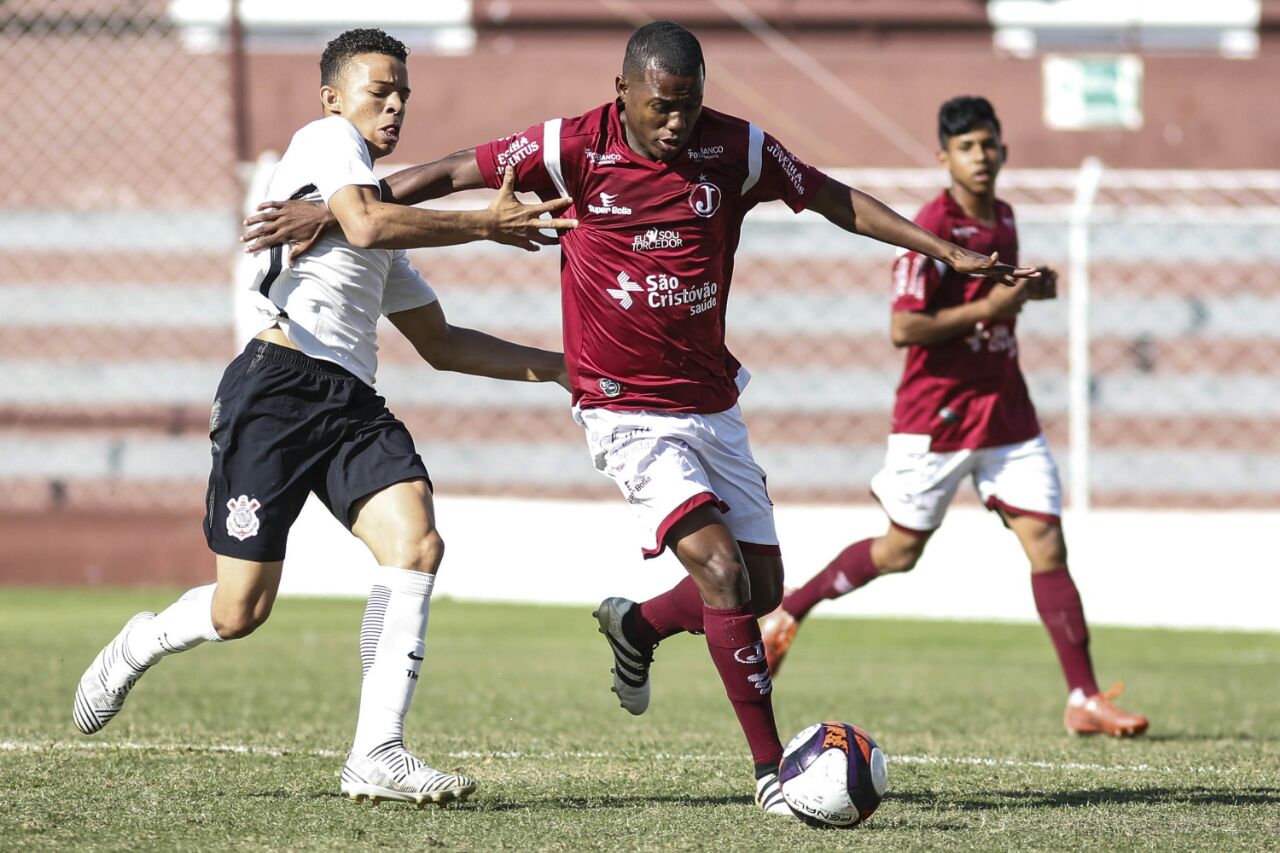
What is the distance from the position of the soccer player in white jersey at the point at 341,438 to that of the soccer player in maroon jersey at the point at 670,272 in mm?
186

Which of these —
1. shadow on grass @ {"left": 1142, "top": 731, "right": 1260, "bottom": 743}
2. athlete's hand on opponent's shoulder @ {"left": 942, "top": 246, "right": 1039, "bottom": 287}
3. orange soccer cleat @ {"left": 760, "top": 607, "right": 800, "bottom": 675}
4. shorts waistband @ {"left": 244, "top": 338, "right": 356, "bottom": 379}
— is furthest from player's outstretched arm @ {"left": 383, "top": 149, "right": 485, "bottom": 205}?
shadow on grass @ {"left": 1142, "top": 731, "right": 1260, "bottom": 743}

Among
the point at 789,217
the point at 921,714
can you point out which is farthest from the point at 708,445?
the point at 789,217

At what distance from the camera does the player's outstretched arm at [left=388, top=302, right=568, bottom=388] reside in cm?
541

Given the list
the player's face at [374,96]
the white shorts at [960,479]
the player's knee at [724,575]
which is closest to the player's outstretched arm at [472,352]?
the player's face at [374,96]

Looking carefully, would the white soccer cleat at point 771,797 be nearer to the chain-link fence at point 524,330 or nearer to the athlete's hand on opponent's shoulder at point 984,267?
the athlete's hand on opponent's shoulder at point 984,267

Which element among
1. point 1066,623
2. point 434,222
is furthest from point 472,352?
point 1066,623

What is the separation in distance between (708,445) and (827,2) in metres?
9.92

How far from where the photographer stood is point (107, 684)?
505 centimetres

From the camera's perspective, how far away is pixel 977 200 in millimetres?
7043

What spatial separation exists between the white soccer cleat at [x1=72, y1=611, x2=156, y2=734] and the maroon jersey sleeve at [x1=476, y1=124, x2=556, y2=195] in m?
1.63

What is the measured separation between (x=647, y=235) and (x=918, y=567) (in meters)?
5.99

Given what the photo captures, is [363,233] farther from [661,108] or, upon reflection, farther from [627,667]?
[627,667]

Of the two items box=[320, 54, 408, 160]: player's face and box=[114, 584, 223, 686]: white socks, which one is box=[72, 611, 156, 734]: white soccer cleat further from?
box=[320, 54, 408, 160]: player's face

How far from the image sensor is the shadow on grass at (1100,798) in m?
4.77
